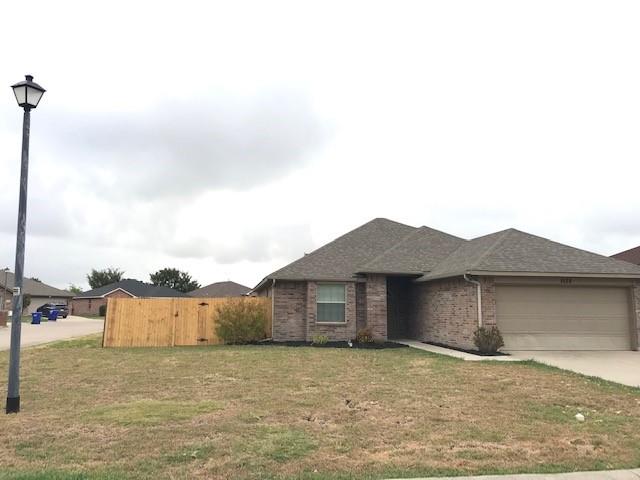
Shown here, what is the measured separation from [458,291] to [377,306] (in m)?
3.41

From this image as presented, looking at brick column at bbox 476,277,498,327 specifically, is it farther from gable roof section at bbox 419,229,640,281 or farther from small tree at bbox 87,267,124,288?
small tree at bbox 87,267,124,288

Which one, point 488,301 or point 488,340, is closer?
point 488,340

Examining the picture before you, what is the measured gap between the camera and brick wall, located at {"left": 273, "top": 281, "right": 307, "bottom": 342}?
19.4 meters

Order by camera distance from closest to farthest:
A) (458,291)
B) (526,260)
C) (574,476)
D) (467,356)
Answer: (574,476)
(467,356)
(526,260)
(458,291)

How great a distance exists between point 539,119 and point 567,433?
1028 centimetres

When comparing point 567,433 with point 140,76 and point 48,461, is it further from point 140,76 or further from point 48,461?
point 140,76

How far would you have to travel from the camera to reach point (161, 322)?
1912 centimetres

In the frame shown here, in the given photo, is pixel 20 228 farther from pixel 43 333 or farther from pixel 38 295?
pixel 38 295

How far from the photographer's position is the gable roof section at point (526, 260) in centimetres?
1565

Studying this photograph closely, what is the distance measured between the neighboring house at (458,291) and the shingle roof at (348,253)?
4 centimetres

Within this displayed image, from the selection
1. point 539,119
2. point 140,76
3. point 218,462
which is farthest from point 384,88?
point 218,462

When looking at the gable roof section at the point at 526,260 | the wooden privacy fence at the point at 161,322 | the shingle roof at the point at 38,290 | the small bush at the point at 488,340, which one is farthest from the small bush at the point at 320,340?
the shingle roof at the point at 38,290

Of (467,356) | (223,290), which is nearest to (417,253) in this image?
(467,356)

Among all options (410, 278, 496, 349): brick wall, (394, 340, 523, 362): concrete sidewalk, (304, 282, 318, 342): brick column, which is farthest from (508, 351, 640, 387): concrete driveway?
(304, 282, 318, 342): brick column
